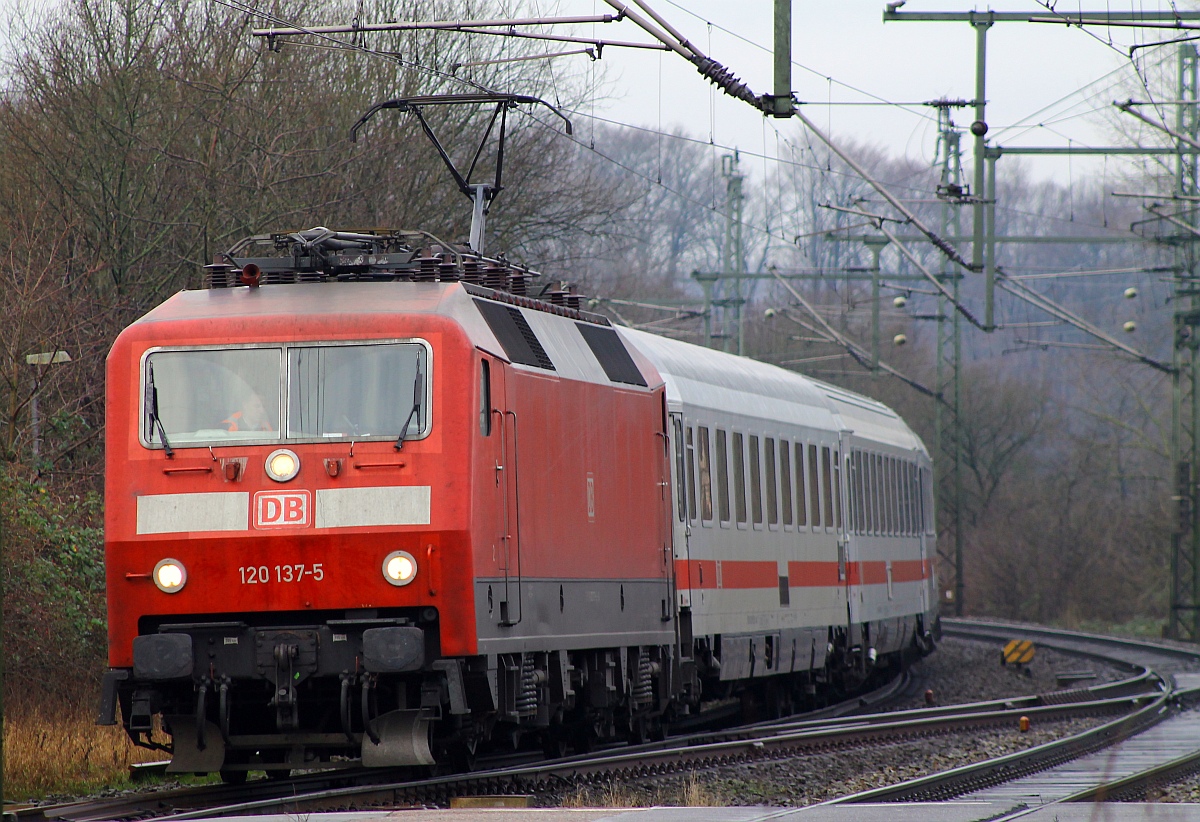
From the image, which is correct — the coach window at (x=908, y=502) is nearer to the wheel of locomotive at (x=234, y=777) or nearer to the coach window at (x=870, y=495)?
the coach window at (x=870, y=495)

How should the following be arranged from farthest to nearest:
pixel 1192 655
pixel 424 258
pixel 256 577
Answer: pixel 1192 655
pixel 424 258
pixel 256 577

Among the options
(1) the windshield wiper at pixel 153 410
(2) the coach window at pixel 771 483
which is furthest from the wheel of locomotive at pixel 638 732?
(1) the windshield wiper at pixel 153 410

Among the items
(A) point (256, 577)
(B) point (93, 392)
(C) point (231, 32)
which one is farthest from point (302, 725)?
(C) point (231, 32)

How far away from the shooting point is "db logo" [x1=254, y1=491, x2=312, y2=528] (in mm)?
10695

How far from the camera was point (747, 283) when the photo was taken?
87688 mm

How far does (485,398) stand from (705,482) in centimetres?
605

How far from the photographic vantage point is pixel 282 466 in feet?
35.3

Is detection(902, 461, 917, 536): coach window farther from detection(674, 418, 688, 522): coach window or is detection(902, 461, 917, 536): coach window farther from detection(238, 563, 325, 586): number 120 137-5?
detection(238, 563, 325, 586): number 120 137-5

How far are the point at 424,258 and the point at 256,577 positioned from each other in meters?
2.42

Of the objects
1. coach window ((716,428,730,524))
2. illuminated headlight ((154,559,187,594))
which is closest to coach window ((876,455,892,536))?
coach window ((716,428,730,524))

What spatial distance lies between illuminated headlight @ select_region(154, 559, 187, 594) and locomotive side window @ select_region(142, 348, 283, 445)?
72 cm

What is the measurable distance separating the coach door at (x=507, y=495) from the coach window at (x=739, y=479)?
6.58 meters

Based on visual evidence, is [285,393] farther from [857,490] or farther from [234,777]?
[857,490]

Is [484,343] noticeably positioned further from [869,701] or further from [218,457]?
[869,701]
